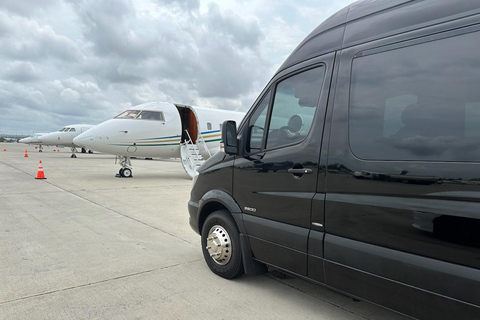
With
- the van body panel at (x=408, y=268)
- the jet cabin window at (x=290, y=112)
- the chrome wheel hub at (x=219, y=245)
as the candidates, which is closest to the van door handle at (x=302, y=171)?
the jet cabin window at (x=290, y=112)

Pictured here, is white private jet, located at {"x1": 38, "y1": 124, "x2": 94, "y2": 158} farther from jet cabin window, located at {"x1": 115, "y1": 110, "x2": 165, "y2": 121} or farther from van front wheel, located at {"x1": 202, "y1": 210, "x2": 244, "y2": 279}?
van front wheel, located at {"x1": 202, "y1": 210, "x2": 244, "y2": 279}

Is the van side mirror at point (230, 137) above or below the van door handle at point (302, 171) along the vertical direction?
above

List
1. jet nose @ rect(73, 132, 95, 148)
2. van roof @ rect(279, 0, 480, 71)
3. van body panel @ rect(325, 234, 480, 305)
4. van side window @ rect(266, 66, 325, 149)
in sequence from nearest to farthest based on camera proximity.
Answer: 1. van body panel @ rect(325, 234, 480, 305)
2. van roof @ rect(279, 0, 480, 71)
3. van side window @ rect(266, 66, 325, 149)
4. jet nose @ rect(73, 132, 95, 148)

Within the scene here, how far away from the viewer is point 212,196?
3770 millimetres

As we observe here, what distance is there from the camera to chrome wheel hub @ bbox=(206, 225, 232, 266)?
362cm

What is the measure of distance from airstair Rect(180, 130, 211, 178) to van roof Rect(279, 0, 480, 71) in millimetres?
10714

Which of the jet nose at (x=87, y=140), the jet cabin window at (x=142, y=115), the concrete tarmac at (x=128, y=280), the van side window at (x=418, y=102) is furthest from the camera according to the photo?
the jet cabin window at (x=142, y=115)

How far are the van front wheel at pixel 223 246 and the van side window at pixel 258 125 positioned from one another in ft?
2.93

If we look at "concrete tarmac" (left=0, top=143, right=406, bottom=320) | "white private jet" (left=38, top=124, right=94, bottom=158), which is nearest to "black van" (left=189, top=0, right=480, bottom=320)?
"concrete tarmac" (left=0, top=143, right=406, bottom=320)

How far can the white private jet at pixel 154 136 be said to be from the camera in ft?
41.9

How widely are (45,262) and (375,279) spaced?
3.84 metres

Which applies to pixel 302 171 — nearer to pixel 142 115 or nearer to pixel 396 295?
pixel 396 295

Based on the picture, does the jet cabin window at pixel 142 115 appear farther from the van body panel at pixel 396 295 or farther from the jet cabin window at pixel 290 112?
the van body panel at pixel 396 295

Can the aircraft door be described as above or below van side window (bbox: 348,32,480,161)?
above
